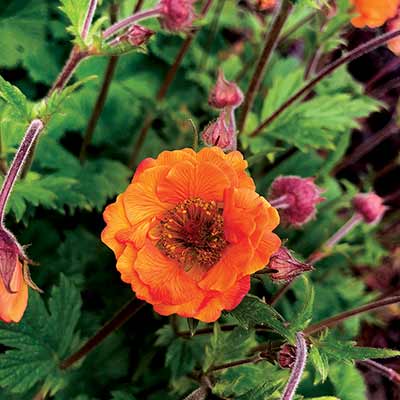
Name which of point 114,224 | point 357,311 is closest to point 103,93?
point 114,224

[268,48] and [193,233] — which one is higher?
[268,48]

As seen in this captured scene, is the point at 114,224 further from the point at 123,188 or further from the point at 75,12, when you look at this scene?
the point at 123,188

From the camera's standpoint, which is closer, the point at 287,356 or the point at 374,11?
the point at 287,356

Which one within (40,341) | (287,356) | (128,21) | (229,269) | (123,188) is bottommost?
(40,341)

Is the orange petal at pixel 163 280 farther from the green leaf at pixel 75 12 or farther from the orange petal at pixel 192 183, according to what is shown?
the green leaf at pixel 75 12

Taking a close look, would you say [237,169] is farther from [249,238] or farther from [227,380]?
[227,380]

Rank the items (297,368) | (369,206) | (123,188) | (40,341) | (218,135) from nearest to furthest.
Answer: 1. (297,368)
2. (218,135)
3. (40,341)
4. (369,206)
5. (123,188)

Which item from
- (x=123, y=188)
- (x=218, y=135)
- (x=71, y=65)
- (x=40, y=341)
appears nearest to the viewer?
(x=218, y=135)

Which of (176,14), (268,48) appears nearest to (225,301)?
(176,14)
